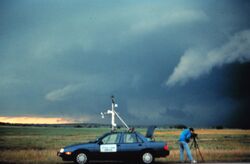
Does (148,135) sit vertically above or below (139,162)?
above

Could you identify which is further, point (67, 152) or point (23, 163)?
point (23, 163)

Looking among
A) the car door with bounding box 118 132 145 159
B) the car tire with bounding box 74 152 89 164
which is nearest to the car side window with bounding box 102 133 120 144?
the car door with bounding box 118 132 145 159

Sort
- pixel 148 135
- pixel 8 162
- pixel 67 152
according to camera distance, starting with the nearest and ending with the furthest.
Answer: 1. pixel 67 152
2. pixel 148 135
3. pixel 8 162

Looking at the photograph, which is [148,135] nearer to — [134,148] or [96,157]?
[134,148]

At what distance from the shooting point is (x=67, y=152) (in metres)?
18.8

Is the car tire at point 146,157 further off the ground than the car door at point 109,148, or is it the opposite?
the car door at point 109,148

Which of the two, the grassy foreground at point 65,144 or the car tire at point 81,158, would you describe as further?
the grassy foreground at point 65,144

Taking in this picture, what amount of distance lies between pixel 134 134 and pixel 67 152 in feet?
10.7

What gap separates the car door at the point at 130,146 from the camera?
62.1ft

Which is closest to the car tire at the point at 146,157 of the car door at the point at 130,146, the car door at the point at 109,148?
the car door at the point at 130,146

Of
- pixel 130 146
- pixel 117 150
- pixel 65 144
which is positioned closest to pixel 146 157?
pixel 130 146

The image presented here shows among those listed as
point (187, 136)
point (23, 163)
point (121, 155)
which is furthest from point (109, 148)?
point (23, 163)

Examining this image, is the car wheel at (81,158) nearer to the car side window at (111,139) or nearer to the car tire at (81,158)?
the car tire at (81,158)

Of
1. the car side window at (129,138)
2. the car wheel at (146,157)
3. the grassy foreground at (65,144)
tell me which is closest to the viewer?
the car wheel at (146,157)
